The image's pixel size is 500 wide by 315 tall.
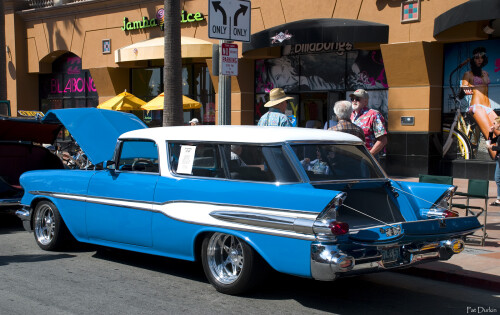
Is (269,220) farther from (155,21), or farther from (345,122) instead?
(155,21)

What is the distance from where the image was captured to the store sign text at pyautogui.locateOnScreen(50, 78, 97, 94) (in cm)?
2516

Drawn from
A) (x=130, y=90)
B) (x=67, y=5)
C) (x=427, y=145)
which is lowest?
(x=427, y=145)

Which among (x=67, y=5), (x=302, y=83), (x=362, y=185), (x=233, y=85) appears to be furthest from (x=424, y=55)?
(x=67, y=5)

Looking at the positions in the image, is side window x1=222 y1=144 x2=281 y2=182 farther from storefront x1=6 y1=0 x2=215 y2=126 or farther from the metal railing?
the metal railing

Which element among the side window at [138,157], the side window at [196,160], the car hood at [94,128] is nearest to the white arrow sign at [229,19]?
the car hood at [94,128]

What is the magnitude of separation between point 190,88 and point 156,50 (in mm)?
2170

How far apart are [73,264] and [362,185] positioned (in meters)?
3.50

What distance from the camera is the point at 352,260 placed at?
4961 millimetres

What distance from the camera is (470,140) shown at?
15.1m

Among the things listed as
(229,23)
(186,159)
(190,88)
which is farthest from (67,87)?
(186,159)

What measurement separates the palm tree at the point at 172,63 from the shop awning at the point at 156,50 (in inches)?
191

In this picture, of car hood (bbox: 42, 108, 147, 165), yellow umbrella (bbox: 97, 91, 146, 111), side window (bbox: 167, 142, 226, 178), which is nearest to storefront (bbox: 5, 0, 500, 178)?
yellow umbrella (bbox: 97, 91, 146, 111)

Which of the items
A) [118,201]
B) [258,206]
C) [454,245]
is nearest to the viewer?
[258,206]

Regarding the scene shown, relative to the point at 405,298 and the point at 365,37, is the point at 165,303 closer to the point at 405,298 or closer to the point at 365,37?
the point at 405,298
